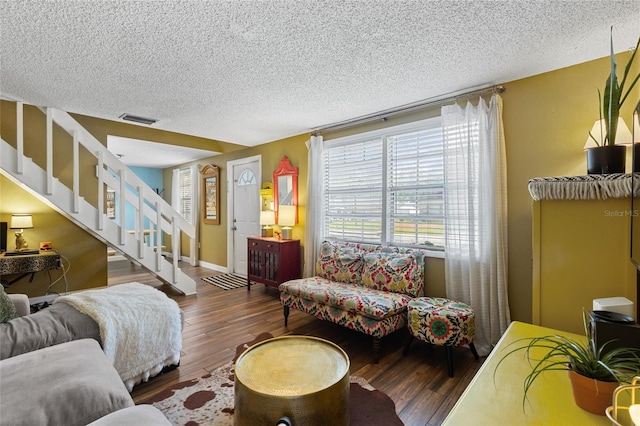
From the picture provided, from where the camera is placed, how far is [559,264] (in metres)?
1.44

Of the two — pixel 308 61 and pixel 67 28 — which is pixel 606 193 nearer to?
pixel 308 61

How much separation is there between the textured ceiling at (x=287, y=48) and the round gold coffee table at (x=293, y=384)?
5.88 feet

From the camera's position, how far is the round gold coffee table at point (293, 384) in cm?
97

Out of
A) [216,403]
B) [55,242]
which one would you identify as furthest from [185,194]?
[216,403]

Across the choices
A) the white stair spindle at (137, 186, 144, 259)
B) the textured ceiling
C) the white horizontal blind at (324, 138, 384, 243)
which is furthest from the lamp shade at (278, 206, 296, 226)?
the white stair spindle at (137, 186, 144, 259)

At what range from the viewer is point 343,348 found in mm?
2674

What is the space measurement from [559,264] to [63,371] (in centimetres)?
231

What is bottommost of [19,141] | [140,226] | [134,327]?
[134,327]

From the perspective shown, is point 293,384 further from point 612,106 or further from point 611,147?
point 612,106

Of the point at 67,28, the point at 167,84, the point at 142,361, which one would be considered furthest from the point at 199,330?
the point at 67,28

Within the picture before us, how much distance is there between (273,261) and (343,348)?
1834 mm

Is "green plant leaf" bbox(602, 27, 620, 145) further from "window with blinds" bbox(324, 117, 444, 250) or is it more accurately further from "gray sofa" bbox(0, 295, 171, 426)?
"gray sofa" bbox(0, 295, 171, 426)

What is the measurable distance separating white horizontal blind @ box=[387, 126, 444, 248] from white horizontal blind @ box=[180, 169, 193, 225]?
505 centimetres

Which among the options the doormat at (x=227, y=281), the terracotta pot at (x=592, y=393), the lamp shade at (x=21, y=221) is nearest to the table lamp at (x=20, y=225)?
the lamp shade at (x=21, y=221)
